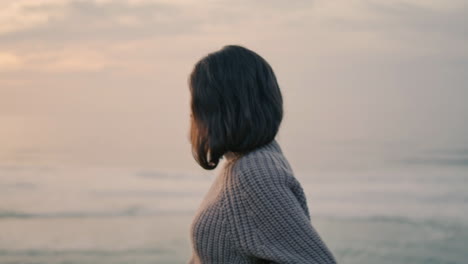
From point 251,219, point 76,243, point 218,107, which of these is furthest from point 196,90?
point 76,243

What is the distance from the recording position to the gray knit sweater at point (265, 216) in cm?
193

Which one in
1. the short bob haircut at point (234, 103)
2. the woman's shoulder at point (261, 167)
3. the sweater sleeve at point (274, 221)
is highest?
the short bob haircut at point (234, 103)

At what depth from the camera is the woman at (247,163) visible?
188 centimetres

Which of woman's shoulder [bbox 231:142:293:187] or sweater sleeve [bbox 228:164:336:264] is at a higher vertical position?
woman's shoulder [bbox 231:142:293:187]

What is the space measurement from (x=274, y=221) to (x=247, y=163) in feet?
0.50

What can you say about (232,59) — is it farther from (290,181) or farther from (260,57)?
(290,181)

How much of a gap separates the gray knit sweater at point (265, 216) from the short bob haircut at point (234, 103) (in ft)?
0.18

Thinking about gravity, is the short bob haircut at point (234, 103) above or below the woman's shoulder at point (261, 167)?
above

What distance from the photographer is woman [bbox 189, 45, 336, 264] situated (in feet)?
6.18

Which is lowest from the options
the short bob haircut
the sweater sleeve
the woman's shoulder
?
the sweater sleeve

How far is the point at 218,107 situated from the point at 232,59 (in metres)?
0.12

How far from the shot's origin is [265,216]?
1.95 meters

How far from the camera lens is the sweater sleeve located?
1.93m

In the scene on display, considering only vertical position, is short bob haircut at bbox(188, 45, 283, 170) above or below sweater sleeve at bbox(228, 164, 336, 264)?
above
